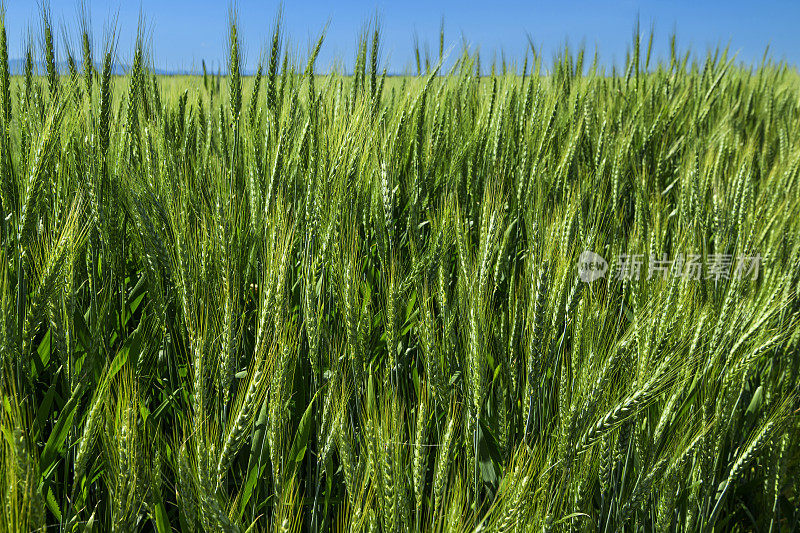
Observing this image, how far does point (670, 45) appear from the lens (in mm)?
4211

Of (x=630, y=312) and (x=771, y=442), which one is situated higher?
(x=630, y=312)

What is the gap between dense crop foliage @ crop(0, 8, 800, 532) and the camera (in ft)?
2.55

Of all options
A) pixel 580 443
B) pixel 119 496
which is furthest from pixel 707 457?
pixel 119 496

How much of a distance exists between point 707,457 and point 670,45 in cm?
400

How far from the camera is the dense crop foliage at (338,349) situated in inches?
30.6

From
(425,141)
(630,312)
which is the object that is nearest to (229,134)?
(425,141)

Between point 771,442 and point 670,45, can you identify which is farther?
point 670,45

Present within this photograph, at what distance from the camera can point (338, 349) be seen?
121 centimetres

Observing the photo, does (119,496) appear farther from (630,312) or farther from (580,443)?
(630,312)

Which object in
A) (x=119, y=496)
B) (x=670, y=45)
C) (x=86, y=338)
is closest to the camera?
(x=119, y=496)

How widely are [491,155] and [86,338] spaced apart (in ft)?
5.17

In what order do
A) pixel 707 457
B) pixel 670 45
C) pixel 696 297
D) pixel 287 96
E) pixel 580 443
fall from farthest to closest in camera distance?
1. pixel 670 45
2. pixel 287 96
3. pixel 696 297
4. pixel 707 457
5. pixel 580 443

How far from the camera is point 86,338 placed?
1.25m

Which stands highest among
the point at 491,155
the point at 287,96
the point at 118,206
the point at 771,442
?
the point at 287,96
